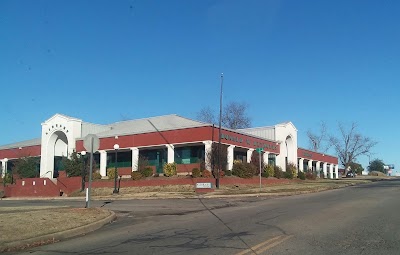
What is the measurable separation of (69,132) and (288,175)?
28198 mm

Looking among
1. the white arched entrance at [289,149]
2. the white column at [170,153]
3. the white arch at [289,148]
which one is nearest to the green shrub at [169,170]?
the white column at [170,153]

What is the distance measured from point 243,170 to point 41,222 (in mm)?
29271

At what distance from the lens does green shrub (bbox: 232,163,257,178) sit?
3953 cm

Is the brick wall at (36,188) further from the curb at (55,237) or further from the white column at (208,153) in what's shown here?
the curb at (55,237)

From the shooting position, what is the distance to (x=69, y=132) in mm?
52281

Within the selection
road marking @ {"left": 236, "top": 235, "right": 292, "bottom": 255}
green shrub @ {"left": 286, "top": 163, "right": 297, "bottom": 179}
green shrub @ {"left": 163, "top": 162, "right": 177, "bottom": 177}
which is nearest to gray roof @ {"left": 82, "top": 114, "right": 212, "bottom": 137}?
green shrub @ {"left": 163, "top": 162, "right": 177, "bottom": 177}

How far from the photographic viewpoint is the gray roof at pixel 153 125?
44.1 meters

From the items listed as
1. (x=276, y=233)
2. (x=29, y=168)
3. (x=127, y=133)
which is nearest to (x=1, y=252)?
(x=276, y=233)

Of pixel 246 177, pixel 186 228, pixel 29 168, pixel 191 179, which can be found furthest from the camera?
pixel 29 168

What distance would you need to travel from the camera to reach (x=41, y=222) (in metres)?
11.8

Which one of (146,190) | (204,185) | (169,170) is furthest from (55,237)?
(169,170)

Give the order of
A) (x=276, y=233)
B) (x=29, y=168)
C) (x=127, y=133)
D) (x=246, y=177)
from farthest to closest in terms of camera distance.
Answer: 1. (x=29, y=168)
2. (x=127, y=133)
3. (x=246, y=177)
4. (x=276, y=233)

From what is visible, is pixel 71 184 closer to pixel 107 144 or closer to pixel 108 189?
pixel 108 189

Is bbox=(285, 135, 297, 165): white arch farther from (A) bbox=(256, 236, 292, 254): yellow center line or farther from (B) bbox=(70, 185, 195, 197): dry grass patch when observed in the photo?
(A) bbox=(256, 236, 292, 254): yellow center line
